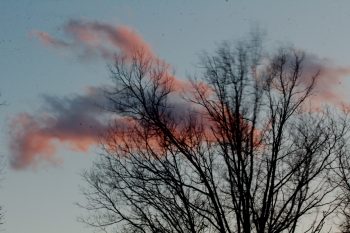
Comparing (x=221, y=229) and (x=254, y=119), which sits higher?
(x=254, y=119)

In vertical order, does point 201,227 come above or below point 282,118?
below

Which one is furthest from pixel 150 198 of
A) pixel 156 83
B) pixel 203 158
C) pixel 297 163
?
pixel 297 163

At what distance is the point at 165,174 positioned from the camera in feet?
59.1

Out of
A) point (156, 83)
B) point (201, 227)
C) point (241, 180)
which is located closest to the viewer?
point (241, 180)

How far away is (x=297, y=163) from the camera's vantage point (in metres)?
17.3

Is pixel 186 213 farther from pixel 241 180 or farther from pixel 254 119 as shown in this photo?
pixel 254 119

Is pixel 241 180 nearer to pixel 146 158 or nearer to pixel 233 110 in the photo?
pixel 233 110

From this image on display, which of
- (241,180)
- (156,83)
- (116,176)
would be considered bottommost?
(241,180)

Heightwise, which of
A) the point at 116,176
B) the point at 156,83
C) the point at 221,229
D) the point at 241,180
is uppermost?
the point at 156,83

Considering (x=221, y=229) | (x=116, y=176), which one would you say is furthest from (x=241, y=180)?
(x=116, y=176)

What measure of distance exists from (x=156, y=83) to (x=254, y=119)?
3445 millimetres

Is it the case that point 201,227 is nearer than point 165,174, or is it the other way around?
point 165,174

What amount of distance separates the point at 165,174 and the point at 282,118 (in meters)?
4.18

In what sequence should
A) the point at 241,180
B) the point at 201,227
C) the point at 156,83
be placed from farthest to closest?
the point at 201,227
the point at 156,83
the point at 241,180
